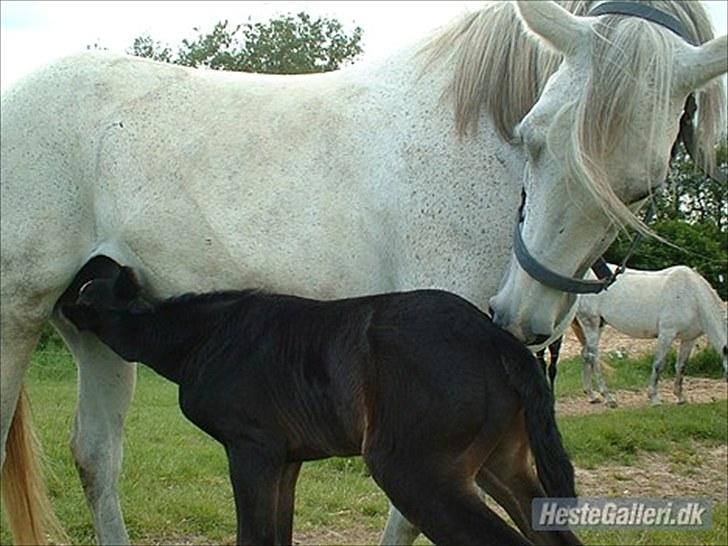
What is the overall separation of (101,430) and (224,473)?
2.43 meters

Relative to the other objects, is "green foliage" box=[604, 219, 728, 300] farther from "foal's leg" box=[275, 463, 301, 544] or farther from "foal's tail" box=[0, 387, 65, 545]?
"foal's leg" box=[275, 463, 301, 544]

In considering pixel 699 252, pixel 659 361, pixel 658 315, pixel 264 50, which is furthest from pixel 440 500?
pixel 264 50

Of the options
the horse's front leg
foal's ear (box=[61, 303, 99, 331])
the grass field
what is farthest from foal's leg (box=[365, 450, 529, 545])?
the grass field

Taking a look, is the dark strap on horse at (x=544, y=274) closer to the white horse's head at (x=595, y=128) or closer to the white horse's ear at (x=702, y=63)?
the white horse's head at (x=595, y=128)

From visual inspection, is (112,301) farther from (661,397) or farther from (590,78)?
(661,397)

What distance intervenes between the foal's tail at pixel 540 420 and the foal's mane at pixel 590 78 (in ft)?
1.40

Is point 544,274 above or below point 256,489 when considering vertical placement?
above

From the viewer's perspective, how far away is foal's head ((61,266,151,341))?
3049 millimetres

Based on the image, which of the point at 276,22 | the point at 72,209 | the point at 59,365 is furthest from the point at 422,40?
the point at 276,22

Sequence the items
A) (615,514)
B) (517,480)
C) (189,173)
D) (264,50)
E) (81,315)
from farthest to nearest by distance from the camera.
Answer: (264,50), (615,514), (81,315), (189,173), (517,480)

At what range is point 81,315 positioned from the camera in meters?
3.14

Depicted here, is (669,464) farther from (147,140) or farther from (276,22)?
(276,22)

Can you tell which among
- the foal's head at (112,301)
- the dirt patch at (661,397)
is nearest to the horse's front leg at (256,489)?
the foal's head at (112,301)

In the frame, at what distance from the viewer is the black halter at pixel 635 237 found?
7.85 feet
